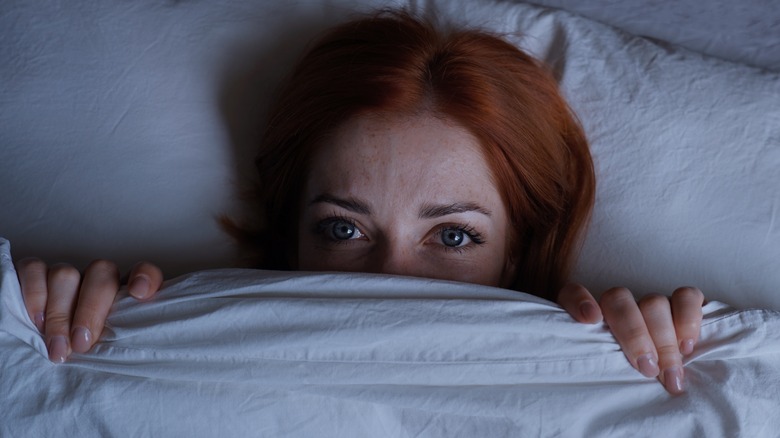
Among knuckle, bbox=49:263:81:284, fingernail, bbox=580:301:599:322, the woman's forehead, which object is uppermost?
the woman's forehead

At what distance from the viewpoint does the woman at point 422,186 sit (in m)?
0.90

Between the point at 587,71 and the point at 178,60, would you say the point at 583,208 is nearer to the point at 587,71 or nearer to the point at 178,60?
the point at 587,71

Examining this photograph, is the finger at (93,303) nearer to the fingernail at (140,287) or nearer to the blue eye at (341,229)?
the fingernail at (140,287)

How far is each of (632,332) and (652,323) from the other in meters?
0.04

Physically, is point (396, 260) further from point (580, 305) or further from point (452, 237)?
point (580, 305)

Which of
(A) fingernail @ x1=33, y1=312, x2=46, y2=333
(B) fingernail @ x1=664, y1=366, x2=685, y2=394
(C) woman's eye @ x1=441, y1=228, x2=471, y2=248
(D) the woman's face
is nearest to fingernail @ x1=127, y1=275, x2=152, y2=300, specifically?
(A) fingernail @ x1=33, y1=312, x2=46, y2=333

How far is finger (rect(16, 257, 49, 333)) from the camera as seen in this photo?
0.90 metres

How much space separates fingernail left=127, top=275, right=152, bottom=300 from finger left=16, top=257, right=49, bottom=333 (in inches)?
3.9

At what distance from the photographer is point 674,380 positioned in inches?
33.2

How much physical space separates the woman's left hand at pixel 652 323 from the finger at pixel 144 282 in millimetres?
489

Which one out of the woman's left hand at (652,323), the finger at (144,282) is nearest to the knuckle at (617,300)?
the woman's left hand at (652,323)

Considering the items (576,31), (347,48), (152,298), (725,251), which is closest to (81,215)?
(152,298)

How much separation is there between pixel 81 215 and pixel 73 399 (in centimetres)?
44

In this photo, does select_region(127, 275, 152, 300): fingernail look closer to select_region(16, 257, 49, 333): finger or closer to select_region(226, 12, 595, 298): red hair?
select_region(16, 257, 49, 333): finger
